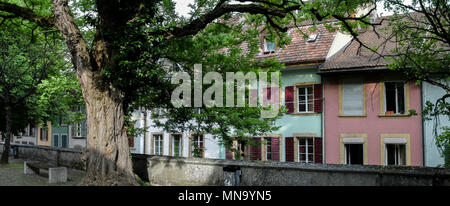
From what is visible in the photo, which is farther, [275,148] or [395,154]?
[275,148]

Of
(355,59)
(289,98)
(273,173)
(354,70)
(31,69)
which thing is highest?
(355,59)

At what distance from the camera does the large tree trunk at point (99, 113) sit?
32.6 ft

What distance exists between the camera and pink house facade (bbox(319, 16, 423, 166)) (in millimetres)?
18703

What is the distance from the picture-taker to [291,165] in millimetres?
9547

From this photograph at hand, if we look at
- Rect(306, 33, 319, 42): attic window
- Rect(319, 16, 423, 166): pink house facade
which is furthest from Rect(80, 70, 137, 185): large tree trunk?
Rect(306, 33, 319, 42): attic window

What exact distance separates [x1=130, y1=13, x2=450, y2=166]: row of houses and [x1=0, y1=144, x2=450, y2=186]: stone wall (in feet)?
22.0

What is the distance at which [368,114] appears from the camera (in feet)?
64.7

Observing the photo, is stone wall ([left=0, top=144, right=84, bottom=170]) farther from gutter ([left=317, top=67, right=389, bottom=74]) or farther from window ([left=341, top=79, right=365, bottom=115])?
window ([left=341, top=79, right=365, bottom=115])

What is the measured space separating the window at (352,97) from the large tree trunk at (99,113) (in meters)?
12.9

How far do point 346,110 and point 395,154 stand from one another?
2.99 m

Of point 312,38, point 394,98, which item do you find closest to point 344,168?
point 394,98

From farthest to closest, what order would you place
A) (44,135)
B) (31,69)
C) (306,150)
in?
(44,135)
(31,69)
(306,150)

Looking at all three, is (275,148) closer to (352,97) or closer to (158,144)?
(352,97)

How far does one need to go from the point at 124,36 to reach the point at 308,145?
43.6ft
